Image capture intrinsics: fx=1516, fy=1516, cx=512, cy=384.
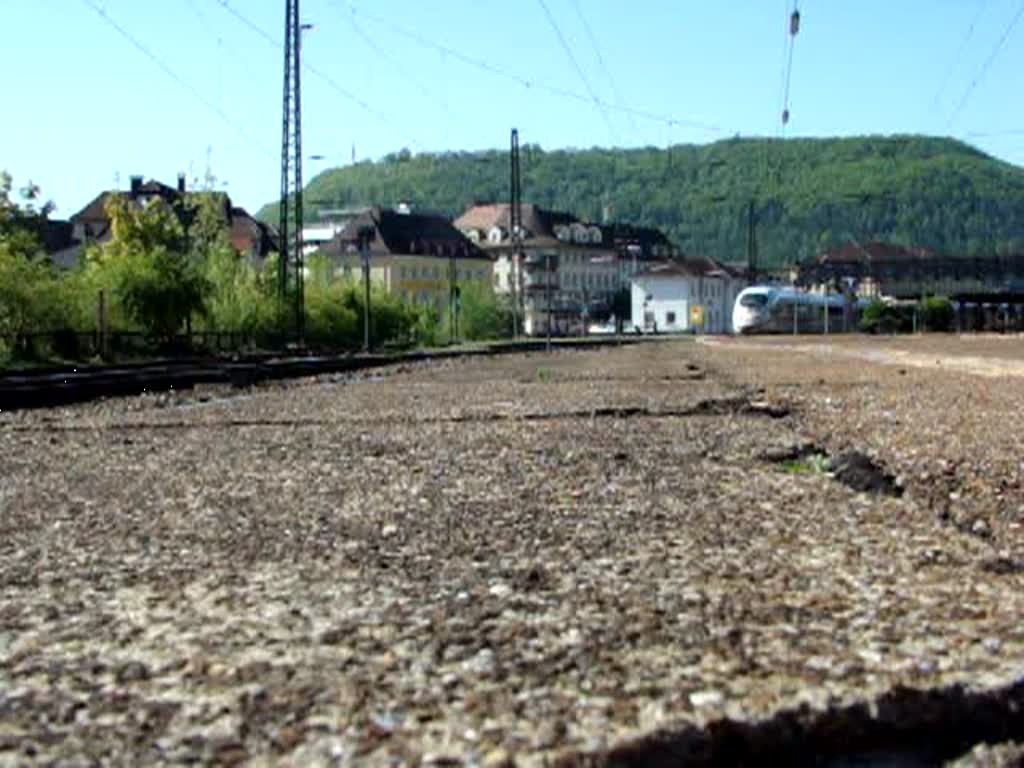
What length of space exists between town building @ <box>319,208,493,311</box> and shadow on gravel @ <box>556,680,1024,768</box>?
136m

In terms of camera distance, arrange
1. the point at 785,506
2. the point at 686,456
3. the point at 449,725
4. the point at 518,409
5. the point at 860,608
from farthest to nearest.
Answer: the point at 518,409, the point at 686,456, the point at 785,506, the point at 860,608, the point at 449,725

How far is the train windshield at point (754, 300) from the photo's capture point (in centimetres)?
10681

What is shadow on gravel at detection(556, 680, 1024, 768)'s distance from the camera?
3.52 metres

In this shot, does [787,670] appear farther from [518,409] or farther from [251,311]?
[251,311]

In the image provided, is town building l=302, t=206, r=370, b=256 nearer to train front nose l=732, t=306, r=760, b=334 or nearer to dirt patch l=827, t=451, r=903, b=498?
train front nose l=732, t=306, r=760, b=334

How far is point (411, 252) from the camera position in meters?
151

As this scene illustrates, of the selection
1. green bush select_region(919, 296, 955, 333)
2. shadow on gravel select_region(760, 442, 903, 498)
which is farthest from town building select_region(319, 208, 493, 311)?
shadow on gravel select_region(760, 442, 903, 498)

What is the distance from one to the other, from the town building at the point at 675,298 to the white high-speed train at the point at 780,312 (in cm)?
4771

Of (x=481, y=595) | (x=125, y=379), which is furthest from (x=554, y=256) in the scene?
(x=481, y=595)

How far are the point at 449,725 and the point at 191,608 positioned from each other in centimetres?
199

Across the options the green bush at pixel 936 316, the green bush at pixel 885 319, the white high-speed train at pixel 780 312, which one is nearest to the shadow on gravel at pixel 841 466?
the white high-speed train at pixel 780 312

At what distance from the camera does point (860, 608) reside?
512 cm

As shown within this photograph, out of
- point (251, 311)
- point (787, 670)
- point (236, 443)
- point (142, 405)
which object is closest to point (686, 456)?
point (236, 443)

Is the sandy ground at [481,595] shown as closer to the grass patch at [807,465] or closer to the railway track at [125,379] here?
the grass patch at [807,465]
